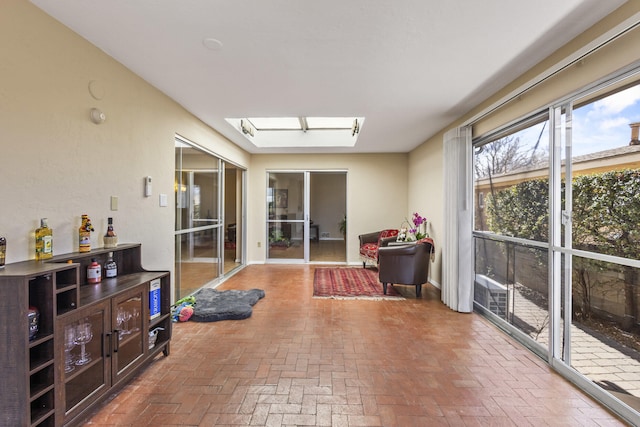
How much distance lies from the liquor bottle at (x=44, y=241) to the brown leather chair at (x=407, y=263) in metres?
3.41

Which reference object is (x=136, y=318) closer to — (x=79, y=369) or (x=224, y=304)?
(x=79, y=369)

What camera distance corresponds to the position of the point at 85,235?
195cm

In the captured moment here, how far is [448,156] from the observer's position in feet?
11.8

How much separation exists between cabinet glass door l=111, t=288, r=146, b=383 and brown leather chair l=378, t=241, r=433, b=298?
2935mm

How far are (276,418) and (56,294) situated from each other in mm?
1379

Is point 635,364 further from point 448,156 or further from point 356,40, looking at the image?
point 356,40

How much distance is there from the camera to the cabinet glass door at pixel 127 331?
1.81m

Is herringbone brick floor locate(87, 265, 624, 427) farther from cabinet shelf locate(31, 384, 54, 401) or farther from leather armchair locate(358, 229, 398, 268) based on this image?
leather armchair locate(358, 229, 398, 268)

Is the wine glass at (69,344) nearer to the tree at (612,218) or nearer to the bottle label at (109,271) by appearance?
the bottle label at (109,271)

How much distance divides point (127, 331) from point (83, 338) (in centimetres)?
35

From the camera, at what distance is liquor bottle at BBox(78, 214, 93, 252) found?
6.33 ft

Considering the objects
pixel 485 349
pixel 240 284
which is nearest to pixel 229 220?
pixel 240 284

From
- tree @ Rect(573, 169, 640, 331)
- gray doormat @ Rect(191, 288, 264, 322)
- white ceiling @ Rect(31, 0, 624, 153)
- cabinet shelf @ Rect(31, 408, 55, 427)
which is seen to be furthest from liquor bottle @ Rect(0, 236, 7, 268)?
tree @ Rect(573, 169, 640, 331)

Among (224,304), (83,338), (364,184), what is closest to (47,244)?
(83,338)
